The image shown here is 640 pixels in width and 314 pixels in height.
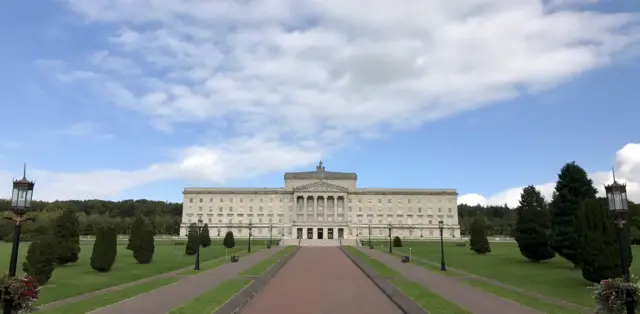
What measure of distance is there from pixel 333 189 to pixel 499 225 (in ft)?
200

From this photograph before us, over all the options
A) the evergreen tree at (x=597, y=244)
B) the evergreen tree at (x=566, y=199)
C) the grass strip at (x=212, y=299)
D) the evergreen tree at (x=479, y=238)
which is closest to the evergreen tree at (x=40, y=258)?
the grass strip at (x=212, y=299)

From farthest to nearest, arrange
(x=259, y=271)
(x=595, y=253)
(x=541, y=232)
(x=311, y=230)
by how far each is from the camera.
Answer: (x=311, y=230) → (x=541, y=232) → (x=259, y=271) → (x=595, y=253)

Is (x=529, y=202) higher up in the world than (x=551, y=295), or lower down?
higher up

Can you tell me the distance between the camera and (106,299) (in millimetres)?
21953

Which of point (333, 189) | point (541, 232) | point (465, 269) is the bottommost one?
point (465, 269)

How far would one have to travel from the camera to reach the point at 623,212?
A: 14.8 meters

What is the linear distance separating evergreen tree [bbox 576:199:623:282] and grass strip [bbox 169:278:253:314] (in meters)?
19.7

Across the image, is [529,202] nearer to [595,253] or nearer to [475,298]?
[595,253]

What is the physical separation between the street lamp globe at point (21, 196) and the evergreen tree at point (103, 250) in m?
22.2

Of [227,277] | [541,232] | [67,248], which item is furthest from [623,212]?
[67,248]

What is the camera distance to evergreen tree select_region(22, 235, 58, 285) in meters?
26.4

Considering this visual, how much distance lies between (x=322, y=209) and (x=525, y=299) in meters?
123

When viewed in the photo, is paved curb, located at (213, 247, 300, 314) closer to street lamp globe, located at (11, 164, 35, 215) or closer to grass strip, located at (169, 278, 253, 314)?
grass strip, located at (169, 278, 253, 314)

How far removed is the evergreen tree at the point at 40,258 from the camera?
26422 mm
